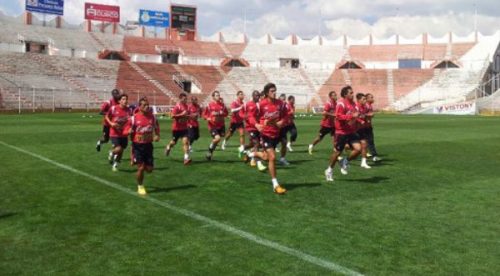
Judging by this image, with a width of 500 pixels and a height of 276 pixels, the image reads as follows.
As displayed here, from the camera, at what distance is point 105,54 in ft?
243

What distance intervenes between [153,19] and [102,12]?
8094 millimetres

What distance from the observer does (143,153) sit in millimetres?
10375

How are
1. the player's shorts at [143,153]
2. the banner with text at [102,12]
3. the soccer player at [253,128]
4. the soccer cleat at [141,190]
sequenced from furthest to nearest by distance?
the banner with text at [102,12] → the soccer player at [253,128] → the player's shorts at [143,153] → the soccer cleat at [141,190]

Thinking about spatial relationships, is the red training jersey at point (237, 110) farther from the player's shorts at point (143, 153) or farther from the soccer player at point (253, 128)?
the player's shorts at point (143, 153)

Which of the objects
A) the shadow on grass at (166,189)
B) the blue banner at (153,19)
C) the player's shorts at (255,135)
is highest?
the blue banner at (153,19)

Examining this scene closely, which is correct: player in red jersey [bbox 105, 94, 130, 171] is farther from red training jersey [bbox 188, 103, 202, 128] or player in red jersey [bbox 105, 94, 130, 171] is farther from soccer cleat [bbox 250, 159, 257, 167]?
soccer cleat [bbox 250, 159, 257, 167]

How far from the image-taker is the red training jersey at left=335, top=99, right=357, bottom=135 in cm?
1179

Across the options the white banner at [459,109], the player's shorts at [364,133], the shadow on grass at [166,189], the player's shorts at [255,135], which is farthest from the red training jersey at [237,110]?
the white banner at [459,109]

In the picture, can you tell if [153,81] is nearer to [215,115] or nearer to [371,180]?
[215,115]

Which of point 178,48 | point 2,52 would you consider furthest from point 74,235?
point 178,48

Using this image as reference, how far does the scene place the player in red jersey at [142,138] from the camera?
10.3 meters

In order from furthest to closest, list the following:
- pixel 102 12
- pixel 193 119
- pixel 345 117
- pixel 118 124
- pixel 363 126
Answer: pixel 102 12
pixel 193 119
pixel 363 126
pixel 118 124
pixel 345 117

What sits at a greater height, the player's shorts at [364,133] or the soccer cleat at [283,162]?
the player's shorts at [364,133]


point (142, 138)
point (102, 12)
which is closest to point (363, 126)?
point (142, 138)
